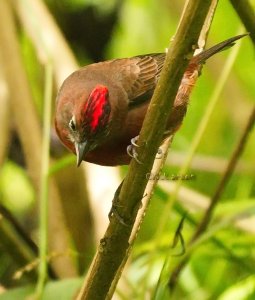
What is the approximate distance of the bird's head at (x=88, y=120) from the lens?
Answer: 2514 mm

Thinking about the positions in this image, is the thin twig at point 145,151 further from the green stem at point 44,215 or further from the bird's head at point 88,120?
the bird's head at point 88,120

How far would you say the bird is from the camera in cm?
254

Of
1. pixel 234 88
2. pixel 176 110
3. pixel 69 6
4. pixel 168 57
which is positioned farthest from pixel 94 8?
pixel 168 57

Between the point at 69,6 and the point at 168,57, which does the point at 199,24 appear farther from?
the point at 69,6

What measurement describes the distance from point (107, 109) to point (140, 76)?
16.4 inches

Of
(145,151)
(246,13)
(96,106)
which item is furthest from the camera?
(96,106)

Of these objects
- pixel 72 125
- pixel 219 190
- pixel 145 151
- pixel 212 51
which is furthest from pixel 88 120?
pixel 145 151

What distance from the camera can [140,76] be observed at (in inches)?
116

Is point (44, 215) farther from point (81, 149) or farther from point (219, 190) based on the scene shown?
point (219, 190)

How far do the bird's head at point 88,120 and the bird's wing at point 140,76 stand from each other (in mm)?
239

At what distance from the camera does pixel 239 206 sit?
9.29ft

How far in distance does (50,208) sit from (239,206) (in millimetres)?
774

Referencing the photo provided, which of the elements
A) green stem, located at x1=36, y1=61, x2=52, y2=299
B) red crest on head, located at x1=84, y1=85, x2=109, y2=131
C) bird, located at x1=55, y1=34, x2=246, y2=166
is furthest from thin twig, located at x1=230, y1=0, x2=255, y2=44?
green stem, located at x1=36, y1=61, x2=52, y2=299

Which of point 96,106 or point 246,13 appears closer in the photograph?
point 246,13
